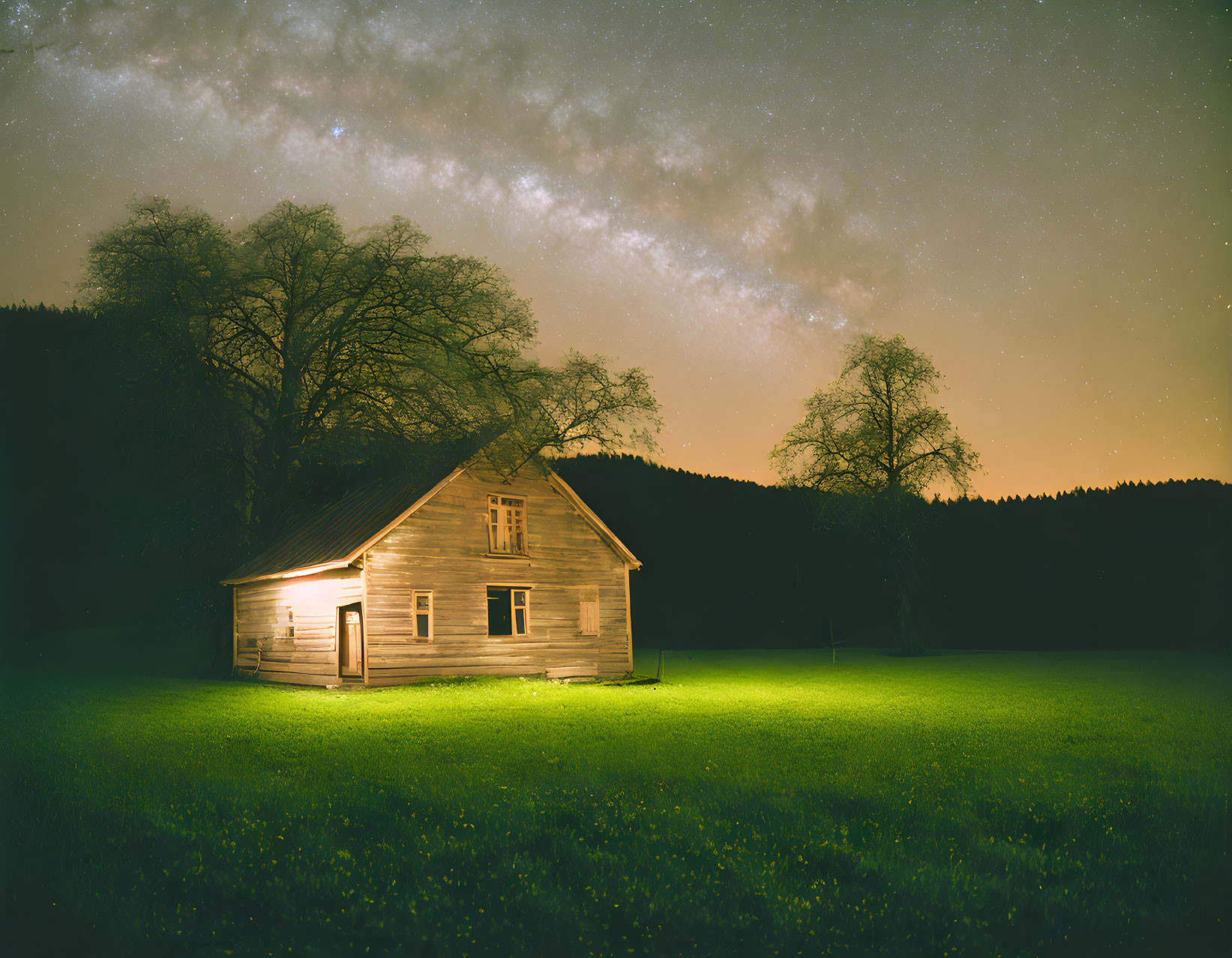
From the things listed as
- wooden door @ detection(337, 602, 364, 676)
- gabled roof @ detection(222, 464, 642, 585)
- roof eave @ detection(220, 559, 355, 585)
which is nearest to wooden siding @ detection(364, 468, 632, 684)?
gabled roof @ detection(222, 464, 642, 585)

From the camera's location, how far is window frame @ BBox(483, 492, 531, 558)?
29.4 metres

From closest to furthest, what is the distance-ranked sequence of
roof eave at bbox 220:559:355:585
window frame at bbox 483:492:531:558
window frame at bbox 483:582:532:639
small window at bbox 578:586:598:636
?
roof eave at bbox 220:559:355:585
window frame at bbox 483:492:531:558
window frame at bbox 483:582:532:639
small window at bbox 578:586:598:636

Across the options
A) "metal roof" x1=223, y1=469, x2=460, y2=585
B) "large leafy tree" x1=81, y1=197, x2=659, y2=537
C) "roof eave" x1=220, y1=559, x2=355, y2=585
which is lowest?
"roof eave" x1=220, y1=559, x2=355, y2=585

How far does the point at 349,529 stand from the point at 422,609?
392 cm

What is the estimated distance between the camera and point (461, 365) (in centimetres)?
3173

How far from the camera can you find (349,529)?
28.8 meters

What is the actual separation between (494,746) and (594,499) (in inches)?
2090

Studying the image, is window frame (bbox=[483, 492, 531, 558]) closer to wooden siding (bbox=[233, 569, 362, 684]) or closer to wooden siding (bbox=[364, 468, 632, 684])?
wooden siding (bbox=[364, 468, 632, 684])

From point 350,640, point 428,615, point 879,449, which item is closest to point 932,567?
point 879,449

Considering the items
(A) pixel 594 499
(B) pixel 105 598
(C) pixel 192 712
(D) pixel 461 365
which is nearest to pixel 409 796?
(C) pixel 192 712

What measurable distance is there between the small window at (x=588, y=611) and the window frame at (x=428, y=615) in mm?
6242

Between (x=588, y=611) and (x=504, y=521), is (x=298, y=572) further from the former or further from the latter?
(x=588, y=611)

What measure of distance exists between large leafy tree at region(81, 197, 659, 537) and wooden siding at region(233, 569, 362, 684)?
4172mm

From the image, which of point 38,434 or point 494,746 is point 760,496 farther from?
point 494,746
